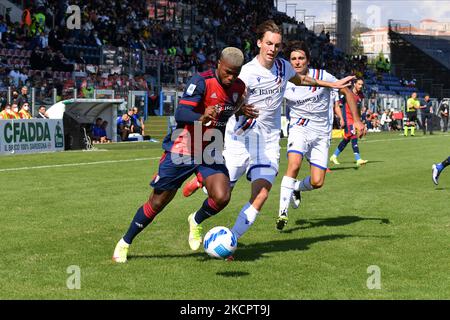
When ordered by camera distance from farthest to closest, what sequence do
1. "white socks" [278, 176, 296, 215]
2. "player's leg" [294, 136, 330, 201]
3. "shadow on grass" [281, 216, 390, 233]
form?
"player's leg" [294, 136, 330, 201]
"shadow on grass" [281, 216, 390, 233]
"white socks" [278, 176, 296, 215]

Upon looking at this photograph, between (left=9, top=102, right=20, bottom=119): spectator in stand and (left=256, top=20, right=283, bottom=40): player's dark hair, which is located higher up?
(left=256, top=20, right=283, bottom=40): player's dark hair

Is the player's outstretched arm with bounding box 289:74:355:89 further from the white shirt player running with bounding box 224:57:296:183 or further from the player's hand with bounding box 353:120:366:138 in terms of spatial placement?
the player's hand with bounding box 353:120:366:138

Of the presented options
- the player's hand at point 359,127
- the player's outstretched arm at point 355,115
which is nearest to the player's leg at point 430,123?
the player's outstretched arm at point 355,115

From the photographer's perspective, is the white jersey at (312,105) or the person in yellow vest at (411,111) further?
the person in yellow vest at (411,111)

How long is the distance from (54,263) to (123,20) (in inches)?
1383

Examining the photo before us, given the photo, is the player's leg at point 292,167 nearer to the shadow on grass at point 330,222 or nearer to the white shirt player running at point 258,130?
the shadow on grass at point 330,222

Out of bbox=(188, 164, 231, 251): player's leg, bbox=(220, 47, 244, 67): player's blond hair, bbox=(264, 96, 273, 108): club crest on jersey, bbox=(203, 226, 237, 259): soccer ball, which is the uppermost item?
bbox=(220, 47, 244, 67): player's blond hair

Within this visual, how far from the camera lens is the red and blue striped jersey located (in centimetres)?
727

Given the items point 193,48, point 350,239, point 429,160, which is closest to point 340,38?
point 193,48

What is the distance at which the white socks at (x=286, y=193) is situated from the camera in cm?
970

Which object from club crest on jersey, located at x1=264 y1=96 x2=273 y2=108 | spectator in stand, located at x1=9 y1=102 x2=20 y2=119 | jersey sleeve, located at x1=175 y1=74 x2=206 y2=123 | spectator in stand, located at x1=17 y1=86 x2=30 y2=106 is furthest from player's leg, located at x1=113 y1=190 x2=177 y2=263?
spectator in stand, located at x1=17 y1=86 x2=30 y2=106

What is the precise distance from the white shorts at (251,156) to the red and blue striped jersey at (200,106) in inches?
32.3

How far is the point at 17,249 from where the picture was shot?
8227mm

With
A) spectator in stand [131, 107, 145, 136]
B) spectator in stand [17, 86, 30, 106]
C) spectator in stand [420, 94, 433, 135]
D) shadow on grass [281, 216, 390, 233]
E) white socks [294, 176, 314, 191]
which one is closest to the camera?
shadow on grass [281, 216, 390, 233]
